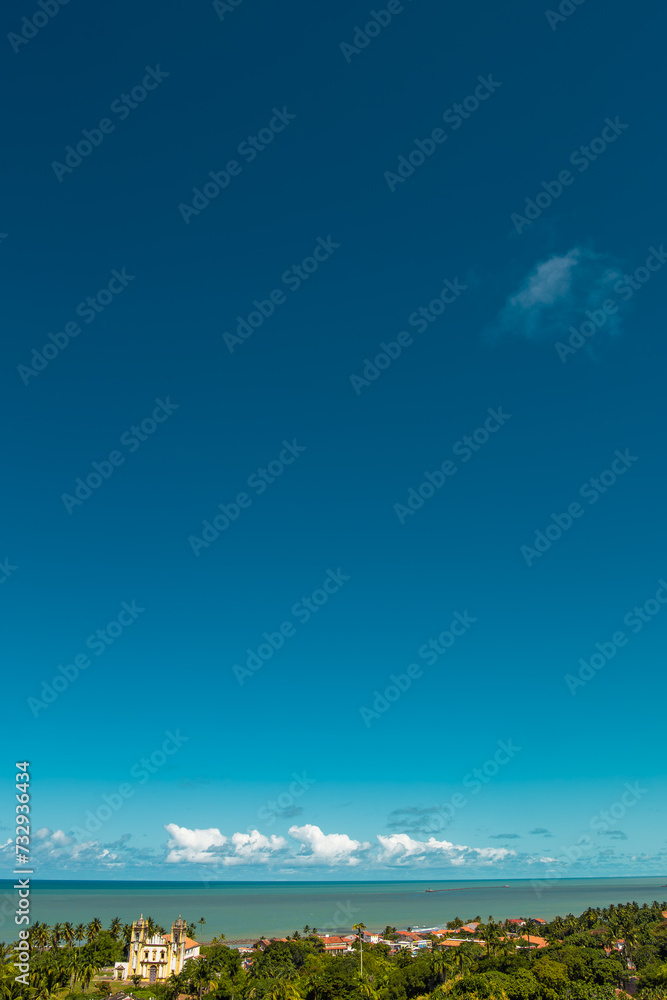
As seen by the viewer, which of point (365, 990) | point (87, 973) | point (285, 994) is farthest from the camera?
point (87, 973)

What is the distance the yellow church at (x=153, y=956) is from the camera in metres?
67.4

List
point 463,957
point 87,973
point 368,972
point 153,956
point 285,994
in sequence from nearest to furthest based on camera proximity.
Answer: point 285,994, point 87,973, point 368,972, point 153,956, point 463,957

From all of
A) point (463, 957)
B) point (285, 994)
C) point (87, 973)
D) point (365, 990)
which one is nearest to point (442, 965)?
point (463, 957)

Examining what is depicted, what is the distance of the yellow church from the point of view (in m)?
67.4

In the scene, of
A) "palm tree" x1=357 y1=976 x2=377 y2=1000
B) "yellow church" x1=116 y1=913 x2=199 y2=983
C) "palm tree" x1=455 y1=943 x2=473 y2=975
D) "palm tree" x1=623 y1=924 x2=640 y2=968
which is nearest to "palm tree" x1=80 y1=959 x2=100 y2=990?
"yellow church" x1=116 y1=913 x2=199 y2=983

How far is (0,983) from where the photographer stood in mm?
46781

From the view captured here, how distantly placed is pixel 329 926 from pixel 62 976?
89.1 m

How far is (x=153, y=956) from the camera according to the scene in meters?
68.1

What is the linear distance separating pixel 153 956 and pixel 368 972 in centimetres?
2354

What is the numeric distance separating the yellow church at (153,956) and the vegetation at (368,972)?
220 cm

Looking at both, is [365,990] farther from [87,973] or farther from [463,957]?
[87,973]

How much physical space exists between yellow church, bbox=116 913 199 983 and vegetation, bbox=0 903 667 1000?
86.7 inches

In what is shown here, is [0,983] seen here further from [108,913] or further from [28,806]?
[108,913]

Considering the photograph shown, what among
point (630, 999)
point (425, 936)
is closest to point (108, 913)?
point (425, 936)
